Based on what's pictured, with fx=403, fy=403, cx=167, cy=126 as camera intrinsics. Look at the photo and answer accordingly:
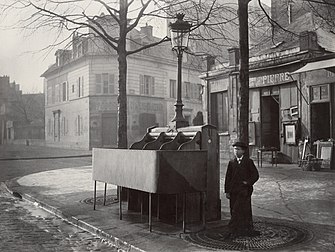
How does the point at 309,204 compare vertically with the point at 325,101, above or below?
below

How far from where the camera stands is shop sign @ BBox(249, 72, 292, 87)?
1802 cm

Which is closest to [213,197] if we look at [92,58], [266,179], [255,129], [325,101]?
[266,179]

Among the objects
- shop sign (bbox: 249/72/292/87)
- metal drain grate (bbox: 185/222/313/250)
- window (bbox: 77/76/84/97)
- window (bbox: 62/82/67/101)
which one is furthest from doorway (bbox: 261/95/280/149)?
window (bbox: 62/82/67/101)

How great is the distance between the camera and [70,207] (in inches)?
344

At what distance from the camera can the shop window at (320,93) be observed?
1627cm

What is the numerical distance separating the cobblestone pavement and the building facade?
2546 centimetres

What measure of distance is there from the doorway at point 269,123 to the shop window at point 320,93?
9.04 feet

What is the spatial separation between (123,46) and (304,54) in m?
9.85

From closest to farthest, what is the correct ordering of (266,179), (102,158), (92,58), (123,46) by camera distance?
(102,158)
(123,46)
(266,179)
(92,58)

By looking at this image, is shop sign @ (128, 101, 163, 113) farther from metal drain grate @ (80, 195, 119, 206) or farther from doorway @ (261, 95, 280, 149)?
metal drain grate @ (80, 195, 119, 206)

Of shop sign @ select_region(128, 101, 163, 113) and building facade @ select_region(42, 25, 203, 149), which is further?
shop sign @ select_region(128, 101, 163, 113)

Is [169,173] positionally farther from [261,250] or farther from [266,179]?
[266,179]

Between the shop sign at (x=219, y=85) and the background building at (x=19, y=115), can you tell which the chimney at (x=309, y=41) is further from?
the background building at (x=19, y=115)

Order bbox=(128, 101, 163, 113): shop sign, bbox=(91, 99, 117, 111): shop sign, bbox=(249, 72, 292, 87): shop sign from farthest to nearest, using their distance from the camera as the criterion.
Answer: bbox=(128, 101, 163, 113): shop sign → bbox=(91, 99, 117, 111): shop sign → bbox=(249, 72, 292, 87): shop sign
